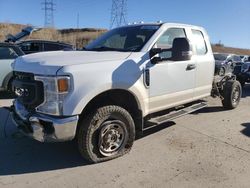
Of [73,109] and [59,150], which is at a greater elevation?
[73,109]

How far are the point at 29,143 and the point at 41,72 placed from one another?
1770 mm

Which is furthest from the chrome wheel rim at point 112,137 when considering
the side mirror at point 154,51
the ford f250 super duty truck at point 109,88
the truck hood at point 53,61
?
the side mirror at point 154,51

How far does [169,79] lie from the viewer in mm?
5375

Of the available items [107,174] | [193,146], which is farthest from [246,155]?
[107,174]

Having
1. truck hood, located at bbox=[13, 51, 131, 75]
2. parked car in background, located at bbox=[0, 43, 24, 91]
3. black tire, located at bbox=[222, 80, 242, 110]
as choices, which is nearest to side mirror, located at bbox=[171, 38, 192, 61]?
truck hood, located at bbox=[13, 51, 131, 75]

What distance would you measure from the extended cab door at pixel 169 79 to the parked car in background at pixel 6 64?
16.8 ft

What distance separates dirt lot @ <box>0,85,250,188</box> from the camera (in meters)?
4.03

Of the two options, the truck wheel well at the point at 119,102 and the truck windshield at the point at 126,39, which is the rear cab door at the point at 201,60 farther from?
the truck wheel well at the point at 119,102

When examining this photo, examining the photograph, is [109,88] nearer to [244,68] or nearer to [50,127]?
[50,127]

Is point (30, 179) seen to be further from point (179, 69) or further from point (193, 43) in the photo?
point (193, 43)

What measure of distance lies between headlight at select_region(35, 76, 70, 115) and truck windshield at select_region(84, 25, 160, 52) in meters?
1.55

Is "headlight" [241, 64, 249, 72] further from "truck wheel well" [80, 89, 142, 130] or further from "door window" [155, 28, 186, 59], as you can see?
"truck wheel well" [80, 89, 142, 130]

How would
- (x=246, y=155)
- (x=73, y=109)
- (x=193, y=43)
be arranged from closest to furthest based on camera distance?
(x=73, y=109) < (x=246, y=155) < (x=193, y=43)

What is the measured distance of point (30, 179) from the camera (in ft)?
13.3
